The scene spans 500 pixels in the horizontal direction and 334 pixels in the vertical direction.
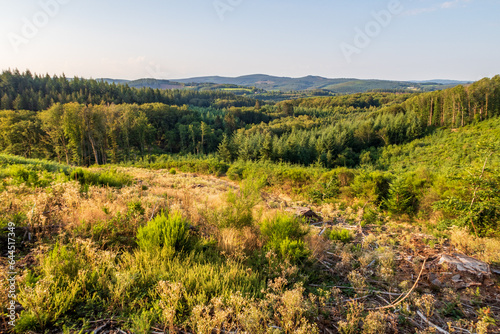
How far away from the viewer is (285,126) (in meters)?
73.8

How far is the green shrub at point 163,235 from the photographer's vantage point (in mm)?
3359

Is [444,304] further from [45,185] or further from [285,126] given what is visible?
[285,126]

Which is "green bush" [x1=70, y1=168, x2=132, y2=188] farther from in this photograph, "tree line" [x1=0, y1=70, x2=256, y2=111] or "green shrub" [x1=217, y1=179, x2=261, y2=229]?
"tree line" [x1=0, y1=70, x2=256, y2=111]

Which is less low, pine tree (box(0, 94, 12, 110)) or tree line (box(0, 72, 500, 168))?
pine tree (box(0, 94, 12, 110))

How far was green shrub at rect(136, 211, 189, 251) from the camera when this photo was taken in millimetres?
3359

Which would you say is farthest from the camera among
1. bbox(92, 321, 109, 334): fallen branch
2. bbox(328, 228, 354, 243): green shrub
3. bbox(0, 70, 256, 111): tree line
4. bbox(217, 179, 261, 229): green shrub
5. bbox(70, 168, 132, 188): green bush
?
bbox(0, 70, 256, 111): tree line

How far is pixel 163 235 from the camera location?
3.46 m

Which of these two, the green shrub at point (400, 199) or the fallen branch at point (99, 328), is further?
the green shrub at point (400, 199)

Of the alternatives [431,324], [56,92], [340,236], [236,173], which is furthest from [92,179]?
[56,92]

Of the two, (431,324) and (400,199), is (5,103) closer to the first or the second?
(400,199)

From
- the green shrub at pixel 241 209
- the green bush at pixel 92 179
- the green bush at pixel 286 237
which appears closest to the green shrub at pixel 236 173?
the green bush at pixel 92 179

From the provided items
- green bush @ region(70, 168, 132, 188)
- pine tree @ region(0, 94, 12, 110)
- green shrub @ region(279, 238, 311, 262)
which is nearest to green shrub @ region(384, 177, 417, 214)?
green shrub @ region(279, 238, 311, 262)

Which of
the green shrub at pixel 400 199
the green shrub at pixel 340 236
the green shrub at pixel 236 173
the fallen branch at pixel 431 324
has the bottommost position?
the green shrub at pixel 236 173

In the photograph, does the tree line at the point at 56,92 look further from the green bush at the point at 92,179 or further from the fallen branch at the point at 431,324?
the fallen branch at the point at 431,324
